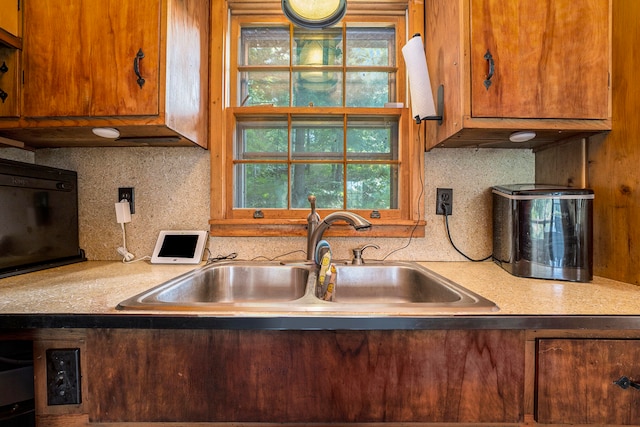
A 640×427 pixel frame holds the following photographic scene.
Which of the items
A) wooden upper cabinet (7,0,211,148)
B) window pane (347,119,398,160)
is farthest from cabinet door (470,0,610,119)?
wooden upper cabinet (7,0,211,148)

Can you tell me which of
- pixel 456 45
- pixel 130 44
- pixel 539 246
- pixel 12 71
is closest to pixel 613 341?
pixel 539 246

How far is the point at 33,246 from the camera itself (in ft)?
3.90

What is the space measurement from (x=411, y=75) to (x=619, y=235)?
930 millimetres

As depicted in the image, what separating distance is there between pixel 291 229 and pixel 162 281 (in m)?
0.57

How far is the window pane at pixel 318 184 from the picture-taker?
4.86ft

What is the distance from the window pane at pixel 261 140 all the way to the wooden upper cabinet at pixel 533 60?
817mm

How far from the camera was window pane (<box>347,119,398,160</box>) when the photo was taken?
1501mm

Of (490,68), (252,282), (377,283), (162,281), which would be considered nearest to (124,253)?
(162,281)

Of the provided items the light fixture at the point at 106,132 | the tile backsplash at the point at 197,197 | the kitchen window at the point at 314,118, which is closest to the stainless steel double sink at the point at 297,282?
the tile backsplash at the point at 197,197

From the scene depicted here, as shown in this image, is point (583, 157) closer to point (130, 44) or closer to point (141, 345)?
point (141, 345)

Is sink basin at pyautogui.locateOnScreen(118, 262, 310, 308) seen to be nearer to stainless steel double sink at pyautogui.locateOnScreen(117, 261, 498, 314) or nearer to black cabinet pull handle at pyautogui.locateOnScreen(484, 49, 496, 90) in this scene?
stainless steel double sink at pyautogui.locateOnScreen(117, 261, 498, 314)

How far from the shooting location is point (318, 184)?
4.89 feet

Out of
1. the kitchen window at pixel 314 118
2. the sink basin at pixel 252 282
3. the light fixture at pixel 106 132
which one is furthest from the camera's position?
the kitchen window at pixel 314 118

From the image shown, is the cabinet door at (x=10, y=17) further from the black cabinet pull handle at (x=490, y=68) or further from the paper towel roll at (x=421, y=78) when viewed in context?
the black cabinet pull handle at (x=490, y=68)
